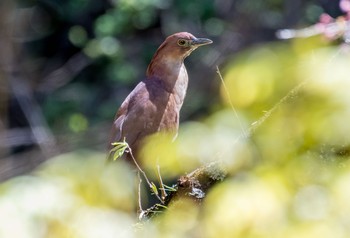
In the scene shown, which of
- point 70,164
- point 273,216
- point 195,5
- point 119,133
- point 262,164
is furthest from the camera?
point 195,5

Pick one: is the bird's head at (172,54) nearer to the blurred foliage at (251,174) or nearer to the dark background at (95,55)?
the blurred foliage at (251,174)

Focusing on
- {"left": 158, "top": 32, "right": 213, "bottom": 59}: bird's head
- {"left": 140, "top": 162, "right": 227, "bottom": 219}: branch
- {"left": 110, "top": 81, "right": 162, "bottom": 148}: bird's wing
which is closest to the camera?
{"left": 140, "top": 162, "right": 227, "bottom": 219}: branch

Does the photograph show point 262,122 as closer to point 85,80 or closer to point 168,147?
point 168,147

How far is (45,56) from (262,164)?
8.84m

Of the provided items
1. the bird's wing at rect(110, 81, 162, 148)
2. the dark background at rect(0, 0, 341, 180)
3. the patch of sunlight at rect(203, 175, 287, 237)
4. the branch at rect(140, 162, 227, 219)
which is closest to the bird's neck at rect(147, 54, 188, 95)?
the bird's wing at rect(110, 81, 162, 148)

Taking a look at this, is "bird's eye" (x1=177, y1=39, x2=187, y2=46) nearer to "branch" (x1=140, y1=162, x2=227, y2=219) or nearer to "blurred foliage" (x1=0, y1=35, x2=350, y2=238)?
"branch" (x1=140, y1=162, x2=227, y2=219)

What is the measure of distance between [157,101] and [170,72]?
8.7 inches

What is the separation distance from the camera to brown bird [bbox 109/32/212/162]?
14.0 ft

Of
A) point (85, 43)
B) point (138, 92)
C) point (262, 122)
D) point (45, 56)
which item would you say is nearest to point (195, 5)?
point (85, 43)

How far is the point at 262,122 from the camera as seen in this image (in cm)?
191

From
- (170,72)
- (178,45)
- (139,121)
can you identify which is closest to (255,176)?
(139,121)

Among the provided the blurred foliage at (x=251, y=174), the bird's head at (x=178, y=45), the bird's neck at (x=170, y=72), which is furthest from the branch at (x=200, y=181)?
the bird's head at (x=178, y=45)

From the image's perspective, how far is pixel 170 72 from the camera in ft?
14.7

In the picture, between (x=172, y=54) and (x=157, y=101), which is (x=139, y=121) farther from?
(x=172, y=54)
